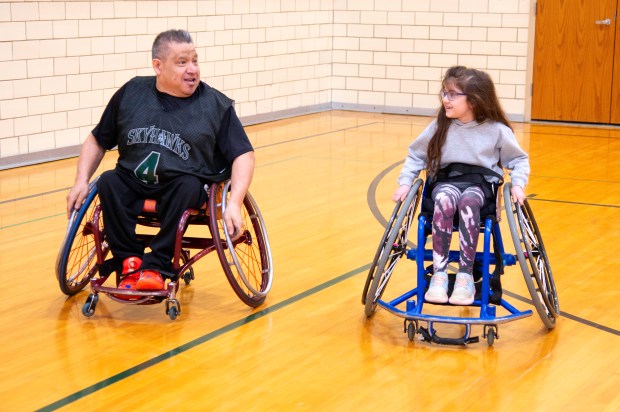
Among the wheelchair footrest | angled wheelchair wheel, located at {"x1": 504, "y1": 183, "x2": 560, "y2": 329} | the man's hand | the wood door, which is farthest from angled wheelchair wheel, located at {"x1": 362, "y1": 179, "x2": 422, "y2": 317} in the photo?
the wood door

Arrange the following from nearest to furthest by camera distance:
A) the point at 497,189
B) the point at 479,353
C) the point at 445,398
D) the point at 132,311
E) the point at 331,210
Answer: the point at 445,398 < the point at 479,353 < the point at 497,189 < the point at 132,311 < the point at 331,210

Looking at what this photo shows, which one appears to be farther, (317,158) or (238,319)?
(317,158)

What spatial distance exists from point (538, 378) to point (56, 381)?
4.81 ft

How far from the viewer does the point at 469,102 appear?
3449mm

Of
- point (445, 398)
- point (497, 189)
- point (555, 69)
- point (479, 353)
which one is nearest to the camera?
point (445, 398)

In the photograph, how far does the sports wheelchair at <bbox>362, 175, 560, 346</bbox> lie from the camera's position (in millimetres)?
3242

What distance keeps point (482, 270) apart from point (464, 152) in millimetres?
423

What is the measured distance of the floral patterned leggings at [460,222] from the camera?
3301 millimetres

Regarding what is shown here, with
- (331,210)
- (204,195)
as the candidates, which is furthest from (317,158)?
(204,195)

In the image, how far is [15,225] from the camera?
5.03 metres

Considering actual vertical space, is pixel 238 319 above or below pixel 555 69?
below

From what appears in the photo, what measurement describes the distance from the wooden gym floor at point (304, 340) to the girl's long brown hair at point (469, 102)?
626 mm

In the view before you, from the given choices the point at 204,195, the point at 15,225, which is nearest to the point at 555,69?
the point at 15,225

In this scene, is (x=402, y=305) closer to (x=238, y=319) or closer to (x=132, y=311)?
(x=238, y=319)
